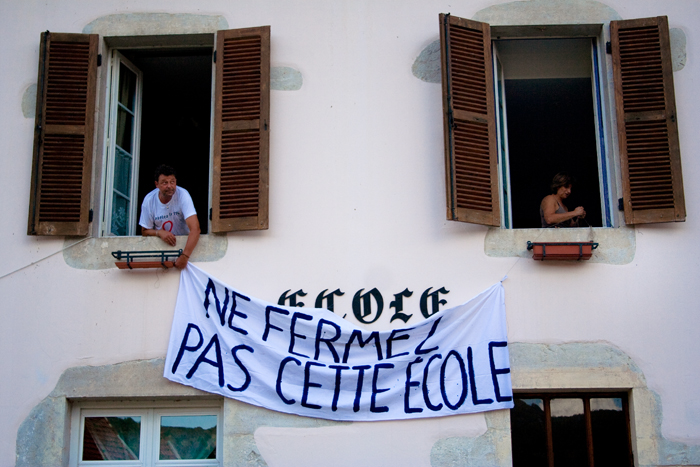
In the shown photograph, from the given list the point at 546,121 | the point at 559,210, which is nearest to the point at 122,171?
the point at 559,210

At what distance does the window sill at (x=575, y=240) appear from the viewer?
556 centimetres

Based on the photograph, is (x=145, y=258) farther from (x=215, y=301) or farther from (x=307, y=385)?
(x=307, y=385)

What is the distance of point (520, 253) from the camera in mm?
5582

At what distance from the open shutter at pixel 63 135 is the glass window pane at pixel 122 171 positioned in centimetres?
34

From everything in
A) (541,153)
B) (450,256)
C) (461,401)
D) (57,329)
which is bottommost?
(461,401)

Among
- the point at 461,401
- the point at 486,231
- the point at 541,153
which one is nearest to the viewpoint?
the point at 461,401

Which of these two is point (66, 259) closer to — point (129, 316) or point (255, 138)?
point (129, 316)

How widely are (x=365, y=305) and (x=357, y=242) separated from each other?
0.47m

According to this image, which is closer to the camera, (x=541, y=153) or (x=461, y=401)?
(x=461, y=401)

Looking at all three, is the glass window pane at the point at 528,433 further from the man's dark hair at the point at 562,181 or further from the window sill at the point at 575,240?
the man's dark hair at the point at 562,181

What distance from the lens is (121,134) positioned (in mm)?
6328

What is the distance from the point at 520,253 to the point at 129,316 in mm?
2850

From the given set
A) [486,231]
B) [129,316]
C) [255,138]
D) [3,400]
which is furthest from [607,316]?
[3,400]

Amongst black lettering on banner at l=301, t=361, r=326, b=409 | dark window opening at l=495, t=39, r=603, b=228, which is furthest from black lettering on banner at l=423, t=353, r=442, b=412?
dark window opening at l=495, t=39, r=603, b=228
